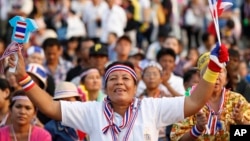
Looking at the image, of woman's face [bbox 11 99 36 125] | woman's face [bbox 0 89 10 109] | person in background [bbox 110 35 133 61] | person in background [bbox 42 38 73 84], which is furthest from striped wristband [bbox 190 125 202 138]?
person in background [bbox 110 35 133 61]

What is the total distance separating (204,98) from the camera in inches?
277

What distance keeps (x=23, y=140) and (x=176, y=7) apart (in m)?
13.3

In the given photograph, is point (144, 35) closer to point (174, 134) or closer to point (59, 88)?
point (59, 88)

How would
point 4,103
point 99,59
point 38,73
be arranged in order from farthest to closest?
point 99,59
point 38,73
point 4,103

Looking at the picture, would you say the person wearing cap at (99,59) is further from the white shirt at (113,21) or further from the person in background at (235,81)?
the white shirt at (113,21)

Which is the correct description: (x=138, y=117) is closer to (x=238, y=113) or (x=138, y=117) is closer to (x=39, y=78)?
(x=238, y=113)

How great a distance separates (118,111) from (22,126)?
6.10 feet

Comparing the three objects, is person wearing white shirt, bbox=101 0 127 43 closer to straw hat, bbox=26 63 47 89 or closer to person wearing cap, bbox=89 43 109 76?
person wearing cap, bbox=89 43 109 76

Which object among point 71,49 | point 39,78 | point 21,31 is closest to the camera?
point 21,31

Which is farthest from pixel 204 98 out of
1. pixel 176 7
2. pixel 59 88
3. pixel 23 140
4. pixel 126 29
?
pixel 176 7

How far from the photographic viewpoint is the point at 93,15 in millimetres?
19406

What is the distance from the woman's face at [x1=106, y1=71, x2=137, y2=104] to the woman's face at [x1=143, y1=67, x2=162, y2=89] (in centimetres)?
393

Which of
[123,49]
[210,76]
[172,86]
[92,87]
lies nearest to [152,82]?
[92,87]

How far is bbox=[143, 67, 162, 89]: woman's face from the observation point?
11438 millimetres
